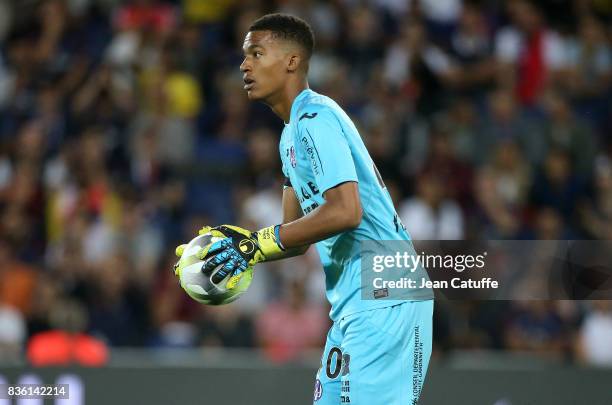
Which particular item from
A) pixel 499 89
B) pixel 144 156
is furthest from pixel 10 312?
pixel 499 89

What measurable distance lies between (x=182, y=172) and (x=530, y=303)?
3.91 metres

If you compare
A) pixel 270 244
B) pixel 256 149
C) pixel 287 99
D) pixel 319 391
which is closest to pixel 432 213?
pixel 256 149

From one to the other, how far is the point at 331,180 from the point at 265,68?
0.72m

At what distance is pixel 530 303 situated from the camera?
905 cm

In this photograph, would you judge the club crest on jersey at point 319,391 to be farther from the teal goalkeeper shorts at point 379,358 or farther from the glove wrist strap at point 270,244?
the glove wrist strap at point 270,244

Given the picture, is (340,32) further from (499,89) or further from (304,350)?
(304,350)

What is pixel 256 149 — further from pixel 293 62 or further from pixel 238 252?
pixel 238 252

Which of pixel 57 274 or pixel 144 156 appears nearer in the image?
pixel 57 274

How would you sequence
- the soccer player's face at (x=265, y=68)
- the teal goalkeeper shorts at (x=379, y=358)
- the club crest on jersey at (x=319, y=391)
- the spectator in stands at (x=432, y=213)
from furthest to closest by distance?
the spectator in stands at (x=432, y=213) → the soccer player's face at (x=265, y=68) → the club crest on jersey at (x=319, y=391) → the teal goalkeeper shorts at (x=379, y=358)

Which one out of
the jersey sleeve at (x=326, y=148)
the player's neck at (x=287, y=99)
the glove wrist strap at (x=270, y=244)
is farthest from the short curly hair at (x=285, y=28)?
the glove wrist strap at (x=270, y=244)

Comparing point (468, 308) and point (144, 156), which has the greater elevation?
point (144, 156)

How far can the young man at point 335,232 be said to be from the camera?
4.43 meters

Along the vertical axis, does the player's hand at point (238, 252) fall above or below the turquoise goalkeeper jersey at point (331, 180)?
below

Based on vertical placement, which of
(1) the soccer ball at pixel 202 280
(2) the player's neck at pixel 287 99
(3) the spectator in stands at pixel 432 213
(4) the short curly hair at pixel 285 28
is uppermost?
(3) the spectator in stands at pixel 432 213
